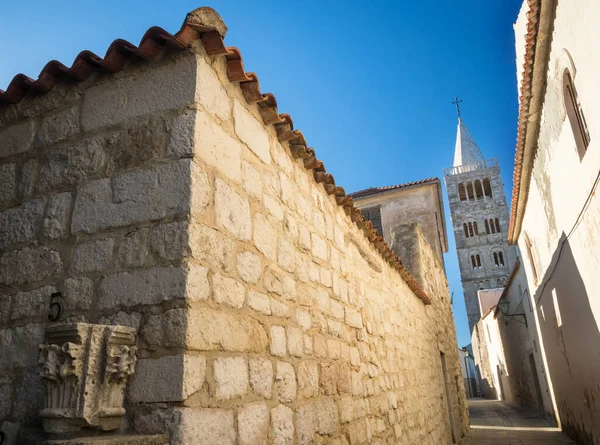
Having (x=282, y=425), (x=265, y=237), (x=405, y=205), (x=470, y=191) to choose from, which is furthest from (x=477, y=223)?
(x=282, y=425)

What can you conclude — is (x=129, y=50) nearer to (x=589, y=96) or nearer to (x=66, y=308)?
(x=66, y=308)

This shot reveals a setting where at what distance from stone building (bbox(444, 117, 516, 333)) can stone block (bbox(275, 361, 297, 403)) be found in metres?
42.4

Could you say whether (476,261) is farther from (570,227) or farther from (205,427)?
(205,427)

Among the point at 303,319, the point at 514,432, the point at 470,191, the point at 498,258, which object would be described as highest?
the point at 470,191

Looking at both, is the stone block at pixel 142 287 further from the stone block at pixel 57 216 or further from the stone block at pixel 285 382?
the stone block at pixel 285 382

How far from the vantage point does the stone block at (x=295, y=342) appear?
9.01 feet

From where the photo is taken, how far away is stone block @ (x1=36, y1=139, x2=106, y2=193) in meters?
2.41

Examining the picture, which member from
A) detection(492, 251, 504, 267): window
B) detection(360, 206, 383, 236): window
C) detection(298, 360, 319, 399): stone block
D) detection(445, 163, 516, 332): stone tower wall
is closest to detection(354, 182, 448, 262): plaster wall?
detection(360, 206, 383, 236): window

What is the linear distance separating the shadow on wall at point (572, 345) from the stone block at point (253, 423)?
592 cm

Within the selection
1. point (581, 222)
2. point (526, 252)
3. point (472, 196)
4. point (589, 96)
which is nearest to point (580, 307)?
point (581, 222)

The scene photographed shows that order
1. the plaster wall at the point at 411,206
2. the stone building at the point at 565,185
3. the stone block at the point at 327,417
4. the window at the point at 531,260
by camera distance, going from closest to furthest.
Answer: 1. the stone block at the point at 327,417
2. the stone building at the point at 565,185
3. the window at the point at 531,260
4. the plaster wall at the point at 411,206

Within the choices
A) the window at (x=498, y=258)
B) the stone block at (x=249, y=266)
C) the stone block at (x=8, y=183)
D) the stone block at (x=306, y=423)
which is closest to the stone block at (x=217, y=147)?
the stone block at (x=249, y=266)

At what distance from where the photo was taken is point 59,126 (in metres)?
2.61

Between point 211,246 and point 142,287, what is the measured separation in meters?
0.36
